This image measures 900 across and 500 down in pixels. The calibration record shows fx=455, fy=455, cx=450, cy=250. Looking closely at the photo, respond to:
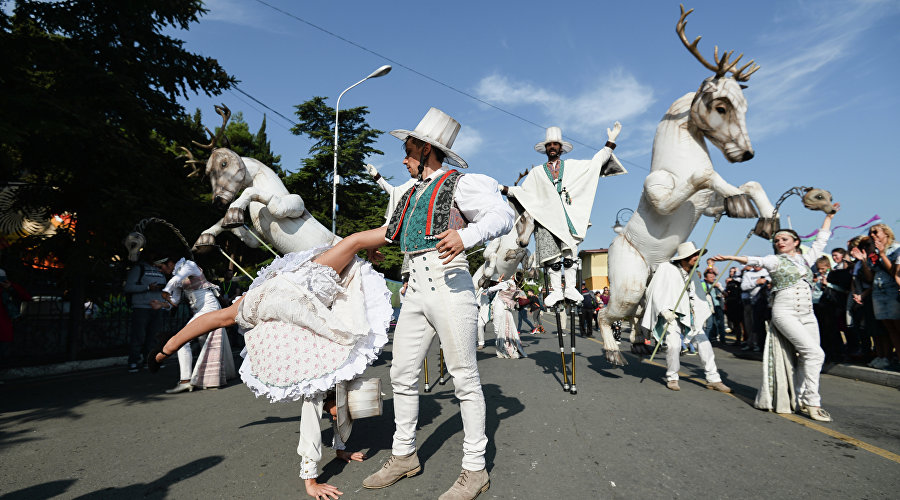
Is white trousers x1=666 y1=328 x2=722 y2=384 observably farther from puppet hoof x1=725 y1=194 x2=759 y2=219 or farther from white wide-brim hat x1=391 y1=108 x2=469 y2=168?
white wide-brim hat x1=391 y1=108 x2=469 y2=168

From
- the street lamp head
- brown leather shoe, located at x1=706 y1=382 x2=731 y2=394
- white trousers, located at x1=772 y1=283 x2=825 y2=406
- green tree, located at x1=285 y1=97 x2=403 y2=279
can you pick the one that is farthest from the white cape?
green tree, located at x1=285 y1=97 x2=403 y2=279

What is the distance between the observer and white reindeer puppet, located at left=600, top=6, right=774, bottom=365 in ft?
15.5

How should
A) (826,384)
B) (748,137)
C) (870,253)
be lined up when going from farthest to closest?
(870,253) < (826,384) < (748,137)

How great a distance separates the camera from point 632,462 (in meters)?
3.15

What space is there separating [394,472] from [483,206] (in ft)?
5.92

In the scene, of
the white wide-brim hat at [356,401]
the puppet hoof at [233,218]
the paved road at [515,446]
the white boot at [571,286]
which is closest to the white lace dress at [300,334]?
the white wide-brim hat at [356,401]

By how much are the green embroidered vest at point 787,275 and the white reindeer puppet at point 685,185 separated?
0.72m

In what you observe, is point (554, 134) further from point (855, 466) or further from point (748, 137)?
point (855, 466)

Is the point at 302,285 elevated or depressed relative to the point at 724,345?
elevated

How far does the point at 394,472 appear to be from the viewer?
9.58 feet

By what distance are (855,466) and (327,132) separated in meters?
30.5

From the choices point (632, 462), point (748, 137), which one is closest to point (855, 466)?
point (632, 462)

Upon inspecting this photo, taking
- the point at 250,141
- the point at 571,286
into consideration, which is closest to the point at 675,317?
the point at 571,286

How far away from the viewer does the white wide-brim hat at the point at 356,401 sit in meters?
3.14
